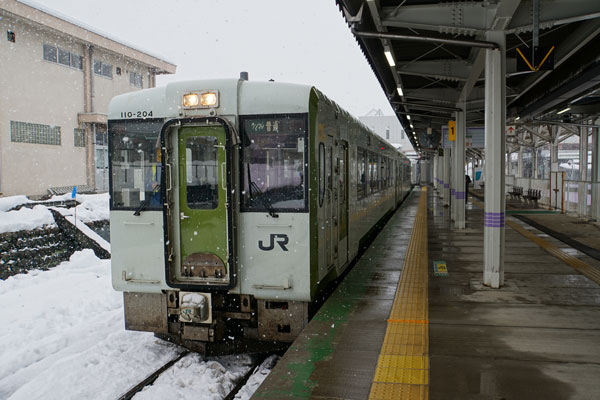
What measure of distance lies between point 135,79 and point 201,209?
1043 inches

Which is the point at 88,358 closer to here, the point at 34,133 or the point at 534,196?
the point at 34,133

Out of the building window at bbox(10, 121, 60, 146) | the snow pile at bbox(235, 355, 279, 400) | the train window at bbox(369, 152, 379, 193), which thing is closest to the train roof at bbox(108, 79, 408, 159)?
the snow pile at bbox(235, 355, 279, 400)

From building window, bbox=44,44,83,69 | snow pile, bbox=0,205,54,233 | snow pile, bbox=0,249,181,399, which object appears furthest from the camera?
building window, bbox=44,44,83,69

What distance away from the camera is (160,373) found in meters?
5.04

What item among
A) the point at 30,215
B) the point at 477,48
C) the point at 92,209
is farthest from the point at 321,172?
the point at 92,209

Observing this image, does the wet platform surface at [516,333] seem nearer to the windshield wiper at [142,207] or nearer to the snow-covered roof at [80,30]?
the windshield wiper at [142,207]

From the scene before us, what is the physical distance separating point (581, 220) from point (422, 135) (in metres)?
13.5

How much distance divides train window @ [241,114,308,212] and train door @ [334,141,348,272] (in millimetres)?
1447

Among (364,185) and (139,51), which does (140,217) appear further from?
(139,51)

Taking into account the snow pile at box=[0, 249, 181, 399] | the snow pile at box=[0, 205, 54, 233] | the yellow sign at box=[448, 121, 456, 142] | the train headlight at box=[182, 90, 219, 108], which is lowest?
the snow pile at box=[0, 249, 181, 399]

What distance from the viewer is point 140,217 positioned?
5.28 metres

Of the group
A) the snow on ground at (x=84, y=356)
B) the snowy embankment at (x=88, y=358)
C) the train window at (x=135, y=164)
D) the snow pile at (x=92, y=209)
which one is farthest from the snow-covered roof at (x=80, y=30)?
the train window at (x=135, y=164)

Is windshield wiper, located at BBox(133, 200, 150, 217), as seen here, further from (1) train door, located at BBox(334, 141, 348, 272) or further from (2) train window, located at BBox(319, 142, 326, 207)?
(1) train door, located at BBox(334, 141, 348, 272)

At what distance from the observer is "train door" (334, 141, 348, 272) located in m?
6.49
